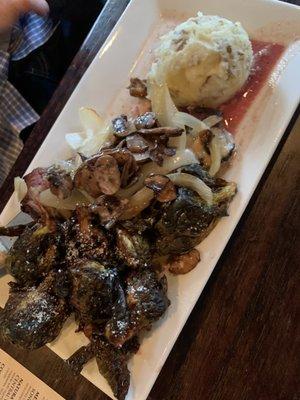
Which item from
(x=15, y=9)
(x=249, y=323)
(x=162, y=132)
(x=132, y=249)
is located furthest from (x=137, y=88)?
(x=249, y=323)

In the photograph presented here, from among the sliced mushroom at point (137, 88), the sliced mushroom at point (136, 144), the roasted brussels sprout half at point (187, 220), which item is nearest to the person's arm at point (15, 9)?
the sliced mushroom at point (137, 88)

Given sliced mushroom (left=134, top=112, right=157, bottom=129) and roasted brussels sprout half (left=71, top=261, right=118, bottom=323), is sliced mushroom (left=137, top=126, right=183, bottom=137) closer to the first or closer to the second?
sliced mushroom (left=134, top=112, right=157, bottom=129)

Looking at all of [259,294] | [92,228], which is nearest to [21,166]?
[92,228]

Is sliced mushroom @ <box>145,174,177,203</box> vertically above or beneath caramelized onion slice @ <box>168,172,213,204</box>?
above

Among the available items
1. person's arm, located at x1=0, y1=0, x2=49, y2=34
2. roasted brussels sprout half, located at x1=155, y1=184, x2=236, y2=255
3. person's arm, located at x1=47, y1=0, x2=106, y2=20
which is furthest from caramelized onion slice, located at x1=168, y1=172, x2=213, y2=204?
person's arm, located at x1=47, y1=0, x2=106, y2=20

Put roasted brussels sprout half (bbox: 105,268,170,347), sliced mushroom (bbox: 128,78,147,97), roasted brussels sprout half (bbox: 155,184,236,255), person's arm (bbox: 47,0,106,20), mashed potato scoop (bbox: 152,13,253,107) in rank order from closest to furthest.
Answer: roasted brussels sprout half (bbox: 105,268,170,347)
roasted brussels sprout half (bbox: 155,184,236,255)
mashed potato scoop (bbox: 152,13,253,107)
sliced mushroom (bbox: 128,78,147,97)
person's arm (bbox: 47,0,106,20)

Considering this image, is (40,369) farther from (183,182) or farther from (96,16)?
(96,16)
